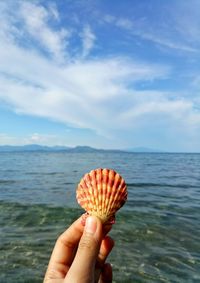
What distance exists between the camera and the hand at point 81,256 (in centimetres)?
235

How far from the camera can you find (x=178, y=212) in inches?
543

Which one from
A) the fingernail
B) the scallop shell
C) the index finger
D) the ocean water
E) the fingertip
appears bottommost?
the ocean water

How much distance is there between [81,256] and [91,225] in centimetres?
33

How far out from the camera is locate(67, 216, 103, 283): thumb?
7.63 feet

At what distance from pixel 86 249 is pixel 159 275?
559 cm

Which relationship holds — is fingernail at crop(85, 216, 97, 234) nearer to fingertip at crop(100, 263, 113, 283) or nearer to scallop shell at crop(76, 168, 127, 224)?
scallop shell at crop(76, 168, 127, 224)

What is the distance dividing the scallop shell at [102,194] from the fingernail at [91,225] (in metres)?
0.12

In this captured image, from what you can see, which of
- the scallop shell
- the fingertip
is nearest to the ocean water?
the fingertip

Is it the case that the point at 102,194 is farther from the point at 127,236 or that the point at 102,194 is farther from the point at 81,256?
the point at 127,236

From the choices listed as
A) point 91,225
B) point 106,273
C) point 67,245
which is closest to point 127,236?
point 106,273

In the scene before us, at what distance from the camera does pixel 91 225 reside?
2.67 meters

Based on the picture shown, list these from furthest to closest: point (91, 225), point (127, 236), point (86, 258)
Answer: point (127, 236) → point (91, 225) → point (86, 258)

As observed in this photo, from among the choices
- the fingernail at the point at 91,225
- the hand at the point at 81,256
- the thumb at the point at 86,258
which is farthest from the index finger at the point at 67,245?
the thumb at the point at 86,258

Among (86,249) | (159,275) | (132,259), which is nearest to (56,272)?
(86,249)
